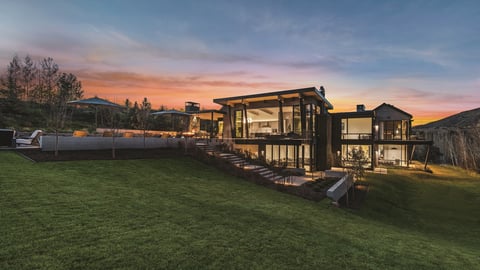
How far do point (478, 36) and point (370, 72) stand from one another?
31.8 feet

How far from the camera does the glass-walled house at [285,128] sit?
20.0 meters

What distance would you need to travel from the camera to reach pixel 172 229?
177 inches

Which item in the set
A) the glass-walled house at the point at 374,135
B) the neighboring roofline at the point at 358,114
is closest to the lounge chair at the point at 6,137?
the glass-walled house at the point at 374,135

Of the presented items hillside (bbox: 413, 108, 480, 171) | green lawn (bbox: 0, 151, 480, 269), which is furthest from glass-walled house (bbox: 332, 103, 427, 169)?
green lawn (bbox: 0, 151, 480, 269)

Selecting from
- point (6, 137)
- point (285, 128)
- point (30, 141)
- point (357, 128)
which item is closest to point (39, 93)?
point (30, 141)

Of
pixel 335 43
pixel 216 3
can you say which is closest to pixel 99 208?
pixel 216 3

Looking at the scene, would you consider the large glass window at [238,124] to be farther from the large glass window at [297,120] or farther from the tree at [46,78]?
the tree at [46,78]

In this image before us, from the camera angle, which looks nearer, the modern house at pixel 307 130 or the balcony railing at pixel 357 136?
the modern house at pixel 307 130

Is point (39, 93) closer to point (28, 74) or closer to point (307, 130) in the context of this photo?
point (28, 74)

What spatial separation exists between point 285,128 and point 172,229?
2032 cm

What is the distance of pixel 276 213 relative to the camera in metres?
7.13

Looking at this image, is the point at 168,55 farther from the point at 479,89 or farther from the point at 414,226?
the point at 479,89

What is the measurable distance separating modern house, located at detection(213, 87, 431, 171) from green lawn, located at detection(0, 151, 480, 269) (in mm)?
10836

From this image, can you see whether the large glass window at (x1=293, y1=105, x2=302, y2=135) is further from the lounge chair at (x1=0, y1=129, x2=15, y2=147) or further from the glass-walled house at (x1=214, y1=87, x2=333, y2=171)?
the lounge chair at (x1=0, y1=129, x2=15, y2=147)
